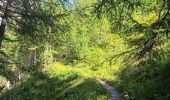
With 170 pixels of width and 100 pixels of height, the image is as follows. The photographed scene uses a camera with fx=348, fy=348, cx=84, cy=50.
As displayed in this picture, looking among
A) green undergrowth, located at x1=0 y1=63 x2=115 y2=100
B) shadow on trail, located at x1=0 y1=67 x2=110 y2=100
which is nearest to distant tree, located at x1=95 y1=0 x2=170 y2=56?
green undergrowth, located at x1=0 y1=63 x2=115 y2=100

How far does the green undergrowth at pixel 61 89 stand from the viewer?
2312 centimetres

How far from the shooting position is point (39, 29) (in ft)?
36.9

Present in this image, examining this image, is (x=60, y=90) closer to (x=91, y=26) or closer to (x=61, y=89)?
(x=61, y=89)

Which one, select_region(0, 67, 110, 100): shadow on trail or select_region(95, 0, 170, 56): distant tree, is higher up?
select_region(95, 0, 170, 56): distant tree

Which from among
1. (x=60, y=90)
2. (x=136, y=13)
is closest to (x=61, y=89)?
(x=60, y=90)

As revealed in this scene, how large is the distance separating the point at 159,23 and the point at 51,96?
19884 millimetres

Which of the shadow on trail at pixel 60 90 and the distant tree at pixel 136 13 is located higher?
the distant tree at pixel 136 13

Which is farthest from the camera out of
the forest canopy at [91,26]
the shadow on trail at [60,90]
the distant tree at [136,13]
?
the shadow on trail at [60,90]

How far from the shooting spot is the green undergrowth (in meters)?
23.1

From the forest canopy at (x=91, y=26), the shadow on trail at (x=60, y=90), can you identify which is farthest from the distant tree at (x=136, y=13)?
the shadow on trail at (x=60, y=90)

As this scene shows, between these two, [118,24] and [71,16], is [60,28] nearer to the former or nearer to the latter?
[71,16]

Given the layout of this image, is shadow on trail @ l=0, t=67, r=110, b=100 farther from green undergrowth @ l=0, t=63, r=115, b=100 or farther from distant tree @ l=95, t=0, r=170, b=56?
distant tree @ l=95, t=0, r=170, b=56

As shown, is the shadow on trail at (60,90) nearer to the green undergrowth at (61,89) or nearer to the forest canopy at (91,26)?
the green undergrowth at (61,89)

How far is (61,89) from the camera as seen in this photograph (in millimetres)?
30375
